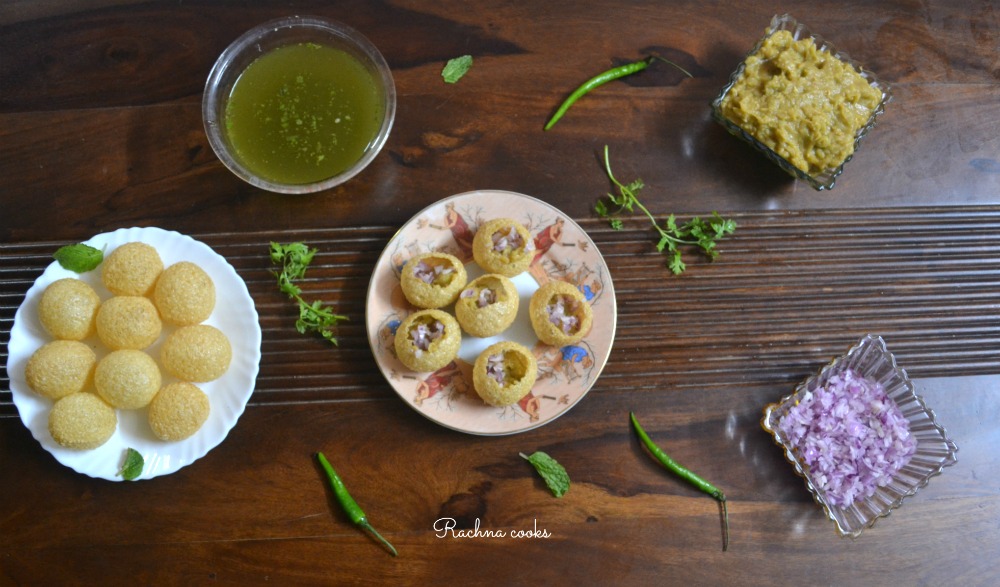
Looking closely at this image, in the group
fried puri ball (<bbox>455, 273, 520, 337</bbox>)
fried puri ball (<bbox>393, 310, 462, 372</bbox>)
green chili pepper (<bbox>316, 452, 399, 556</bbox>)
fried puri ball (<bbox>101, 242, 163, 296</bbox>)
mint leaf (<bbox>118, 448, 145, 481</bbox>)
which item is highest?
fried puri ball (<bbox>101, 242, 163, 296</bbox>)

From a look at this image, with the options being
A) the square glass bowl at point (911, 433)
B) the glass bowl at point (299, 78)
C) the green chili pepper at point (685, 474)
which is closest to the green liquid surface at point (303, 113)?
the glass bowl at point (299, 78)

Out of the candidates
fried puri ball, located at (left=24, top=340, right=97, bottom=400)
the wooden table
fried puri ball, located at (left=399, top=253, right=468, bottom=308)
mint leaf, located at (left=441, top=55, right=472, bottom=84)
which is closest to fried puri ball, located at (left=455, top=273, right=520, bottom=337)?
fried puri ball, located at (left=399, top=253, right=468, bottom=308)

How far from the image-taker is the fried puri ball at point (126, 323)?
7.36 ft

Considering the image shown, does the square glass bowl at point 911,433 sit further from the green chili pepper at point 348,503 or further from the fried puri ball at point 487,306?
the green chili pepper at point 348,503

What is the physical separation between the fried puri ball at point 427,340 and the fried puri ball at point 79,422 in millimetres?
1035

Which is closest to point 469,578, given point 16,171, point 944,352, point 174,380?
point 174,380

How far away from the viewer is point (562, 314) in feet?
7.77

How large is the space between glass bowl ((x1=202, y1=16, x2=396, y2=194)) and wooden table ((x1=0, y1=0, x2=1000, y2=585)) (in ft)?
0.52

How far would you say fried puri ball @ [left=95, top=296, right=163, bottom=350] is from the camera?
7.36 feet

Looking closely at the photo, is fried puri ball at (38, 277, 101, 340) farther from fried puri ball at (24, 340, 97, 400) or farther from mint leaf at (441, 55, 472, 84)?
mint leaf at (441, 55, 472, 84)

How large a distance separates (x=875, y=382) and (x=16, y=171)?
3.48 m

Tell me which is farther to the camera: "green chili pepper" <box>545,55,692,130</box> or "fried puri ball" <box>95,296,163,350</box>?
"green chili pepper" <box>545,55,692,130</box>

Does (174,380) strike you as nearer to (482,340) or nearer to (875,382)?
(482,340)

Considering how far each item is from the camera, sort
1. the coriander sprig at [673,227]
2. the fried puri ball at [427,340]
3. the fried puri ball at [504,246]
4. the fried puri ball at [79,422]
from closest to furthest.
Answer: the fried puri ball at [79,422] < the fried puri ball at [427,340] < the fried puri ball at [504,246] < the coriander sprig at [673,227]
